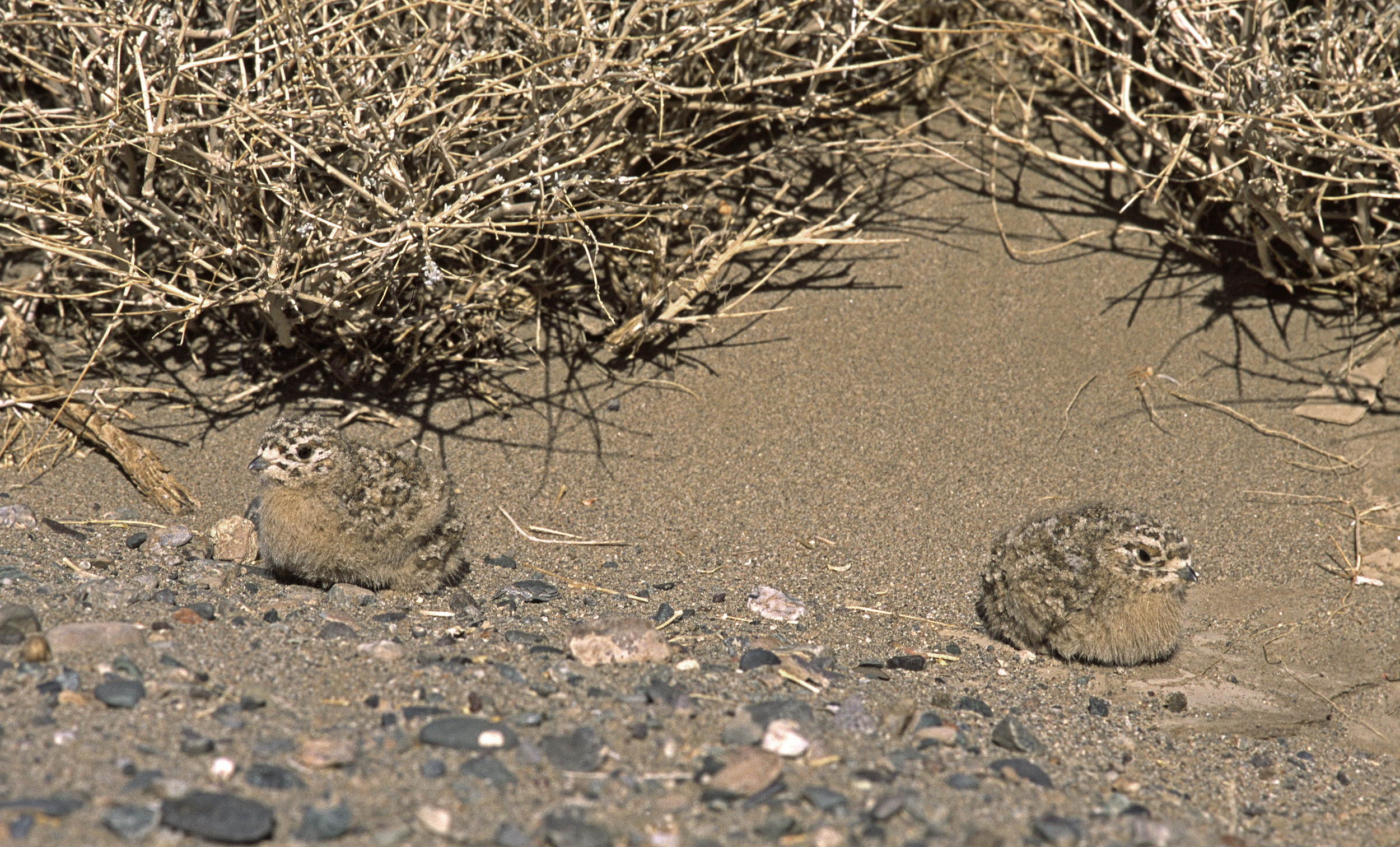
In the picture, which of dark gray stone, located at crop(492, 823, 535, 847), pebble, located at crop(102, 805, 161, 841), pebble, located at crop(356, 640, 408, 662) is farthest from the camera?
pebble, located at crop(356, 640, 408, 662)

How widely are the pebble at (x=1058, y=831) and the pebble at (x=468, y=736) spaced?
4.48 feet

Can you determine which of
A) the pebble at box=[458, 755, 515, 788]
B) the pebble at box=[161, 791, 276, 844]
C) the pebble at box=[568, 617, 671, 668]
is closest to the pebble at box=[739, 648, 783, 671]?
the pebble at box=[568, 617, 671, 668]

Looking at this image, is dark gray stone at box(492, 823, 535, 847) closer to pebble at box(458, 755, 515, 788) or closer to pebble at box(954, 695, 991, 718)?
pebble at box(458, 755, 515, 788)

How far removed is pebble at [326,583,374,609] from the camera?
13.2 ft

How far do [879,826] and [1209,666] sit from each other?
2.08 m

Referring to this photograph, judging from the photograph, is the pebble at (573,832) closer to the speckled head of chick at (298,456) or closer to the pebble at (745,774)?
the pebble at (745,774)

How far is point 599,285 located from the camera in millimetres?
5574

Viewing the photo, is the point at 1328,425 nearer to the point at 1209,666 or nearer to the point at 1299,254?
the point at 1299,254

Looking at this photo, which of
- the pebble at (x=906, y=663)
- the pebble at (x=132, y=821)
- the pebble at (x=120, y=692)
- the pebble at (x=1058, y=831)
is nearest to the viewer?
the pebble at (x=132, y=821)

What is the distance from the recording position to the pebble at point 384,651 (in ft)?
11.1

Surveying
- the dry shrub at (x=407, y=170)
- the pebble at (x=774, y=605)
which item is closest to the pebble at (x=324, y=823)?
the pebble at (x=774, y=605)

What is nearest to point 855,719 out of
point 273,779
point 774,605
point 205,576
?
point 774,605

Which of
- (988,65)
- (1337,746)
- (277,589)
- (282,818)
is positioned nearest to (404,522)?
(277,589)

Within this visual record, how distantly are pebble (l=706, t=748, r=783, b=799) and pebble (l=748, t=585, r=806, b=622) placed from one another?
49.6 inches
